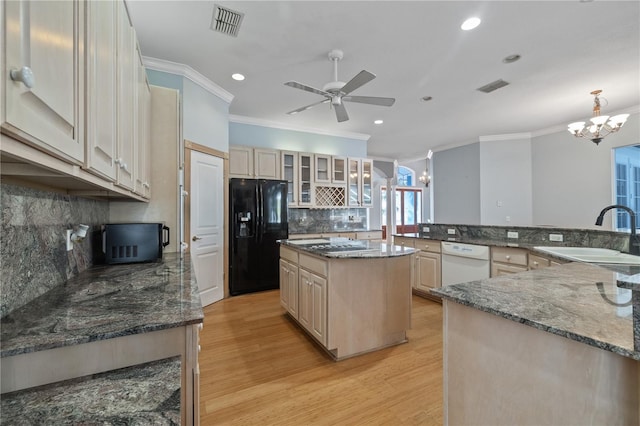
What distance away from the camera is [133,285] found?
4.36ft

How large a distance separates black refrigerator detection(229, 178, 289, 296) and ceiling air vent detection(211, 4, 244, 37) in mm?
1972

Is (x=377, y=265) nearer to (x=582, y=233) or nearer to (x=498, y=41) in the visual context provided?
(x=582, y=233)

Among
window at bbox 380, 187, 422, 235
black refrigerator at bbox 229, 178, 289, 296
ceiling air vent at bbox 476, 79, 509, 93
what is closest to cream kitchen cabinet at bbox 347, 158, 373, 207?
black refrigerator at bbox 229, 178, 289, 296

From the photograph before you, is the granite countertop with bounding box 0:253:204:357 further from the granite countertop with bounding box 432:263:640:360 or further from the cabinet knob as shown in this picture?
the granite countertop with bounding box 432:263:640:360

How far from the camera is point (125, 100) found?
1.30m

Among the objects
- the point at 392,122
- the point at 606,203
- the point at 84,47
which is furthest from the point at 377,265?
the point at 606,203

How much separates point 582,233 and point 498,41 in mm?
2056

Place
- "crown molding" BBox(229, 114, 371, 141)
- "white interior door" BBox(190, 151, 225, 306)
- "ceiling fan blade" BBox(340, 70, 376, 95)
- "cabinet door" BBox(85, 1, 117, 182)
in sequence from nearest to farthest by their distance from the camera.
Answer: "cabinet door" BBox(85, 1, 117, 182) → "ceiling fan blade" BBox(340, 70, 376, 95) → "white interior door" BBox(190, 151, 225, 306) → "crown molding" BBox(229, 114, 371, 141)

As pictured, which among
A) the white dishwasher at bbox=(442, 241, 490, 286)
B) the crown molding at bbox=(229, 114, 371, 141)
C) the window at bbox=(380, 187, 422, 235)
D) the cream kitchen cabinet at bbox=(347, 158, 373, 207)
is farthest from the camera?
the window at bbox=(380, 187, 422, 235)

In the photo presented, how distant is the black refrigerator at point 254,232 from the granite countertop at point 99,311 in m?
2.50

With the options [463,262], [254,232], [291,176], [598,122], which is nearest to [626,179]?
[598,122]

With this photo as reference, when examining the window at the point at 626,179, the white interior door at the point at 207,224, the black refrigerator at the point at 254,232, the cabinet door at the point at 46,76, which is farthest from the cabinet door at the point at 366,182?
the cabinet door at the point at 46,76

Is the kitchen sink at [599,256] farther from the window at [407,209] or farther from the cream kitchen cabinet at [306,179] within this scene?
the window at [407,209]

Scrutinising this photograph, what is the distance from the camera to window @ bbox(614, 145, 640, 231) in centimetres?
452
